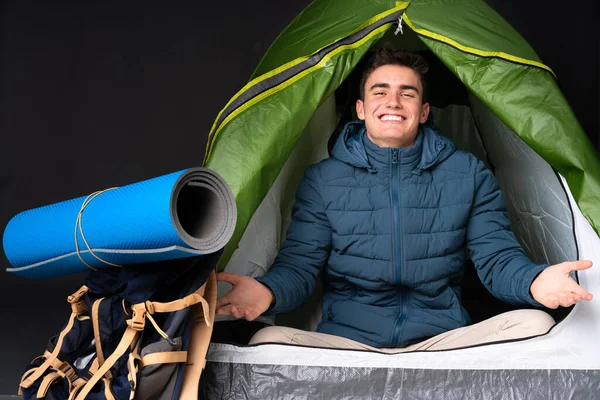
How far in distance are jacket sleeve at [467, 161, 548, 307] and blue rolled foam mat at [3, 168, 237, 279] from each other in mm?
686

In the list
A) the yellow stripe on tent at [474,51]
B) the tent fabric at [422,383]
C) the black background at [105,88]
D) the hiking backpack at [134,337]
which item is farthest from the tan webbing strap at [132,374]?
the black background at [105,88]

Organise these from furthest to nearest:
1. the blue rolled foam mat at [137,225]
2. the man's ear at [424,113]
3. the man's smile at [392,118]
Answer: the man's ear at [424,113] < the man's smile at [392,118] < the blue rolled foam mat at [137,225]

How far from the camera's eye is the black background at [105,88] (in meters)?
4.05

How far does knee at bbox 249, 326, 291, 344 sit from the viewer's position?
190 centimetres

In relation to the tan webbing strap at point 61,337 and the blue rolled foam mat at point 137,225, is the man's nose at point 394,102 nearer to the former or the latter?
the blue rolled foam mat at point 137,225

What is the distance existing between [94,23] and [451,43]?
7.99 ft

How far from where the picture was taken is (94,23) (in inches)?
161

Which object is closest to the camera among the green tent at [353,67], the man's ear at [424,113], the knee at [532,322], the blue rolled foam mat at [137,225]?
the blue rolled foam mat at [137,225]

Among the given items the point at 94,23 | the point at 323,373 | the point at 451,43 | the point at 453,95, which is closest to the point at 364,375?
the point at 323,373

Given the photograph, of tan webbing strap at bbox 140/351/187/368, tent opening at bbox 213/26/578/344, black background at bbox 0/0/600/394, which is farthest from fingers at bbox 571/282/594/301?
black background at bbox 0/0/600/394

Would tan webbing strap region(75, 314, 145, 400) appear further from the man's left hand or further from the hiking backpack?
the man's left hand

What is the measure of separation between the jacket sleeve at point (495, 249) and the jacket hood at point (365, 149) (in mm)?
102

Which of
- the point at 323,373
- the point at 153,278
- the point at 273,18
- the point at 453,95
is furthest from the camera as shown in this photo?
the point at 273,18

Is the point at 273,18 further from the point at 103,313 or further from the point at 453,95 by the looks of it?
the point at 103,313
